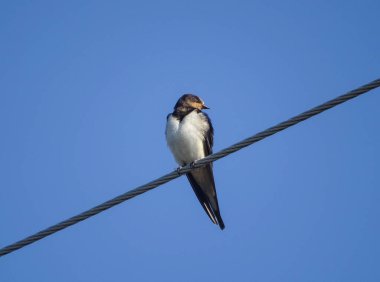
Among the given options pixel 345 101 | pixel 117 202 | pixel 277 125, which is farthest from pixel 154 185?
pixel 345 101

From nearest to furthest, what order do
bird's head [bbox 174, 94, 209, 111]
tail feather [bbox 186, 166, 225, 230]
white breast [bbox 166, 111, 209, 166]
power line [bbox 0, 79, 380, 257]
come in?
power line [bbox 0, 79, 380, 257]
white breast [bbox 166, 111, 209, 166]
tail feather [bbox 186, 166, 225, 230]
bird's head [bbox 174, 94, 209, 111]

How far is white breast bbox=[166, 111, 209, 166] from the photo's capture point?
6.57m

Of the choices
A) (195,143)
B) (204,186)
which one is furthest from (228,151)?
(204,186)

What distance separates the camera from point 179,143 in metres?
6.59

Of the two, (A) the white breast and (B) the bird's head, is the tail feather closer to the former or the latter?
(A) the white breast

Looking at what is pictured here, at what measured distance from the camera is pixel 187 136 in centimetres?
656

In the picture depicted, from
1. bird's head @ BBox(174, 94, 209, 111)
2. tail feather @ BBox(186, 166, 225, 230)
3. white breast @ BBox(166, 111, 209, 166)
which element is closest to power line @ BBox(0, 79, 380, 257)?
white breast @ BBox(166, 111, 209, 166)

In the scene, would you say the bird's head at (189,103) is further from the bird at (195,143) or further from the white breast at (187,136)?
the white breast at (187,136)

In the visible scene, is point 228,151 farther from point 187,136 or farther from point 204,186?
point 204,186

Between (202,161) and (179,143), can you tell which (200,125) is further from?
(202,161)

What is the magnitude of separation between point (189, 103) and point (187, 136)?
72cm

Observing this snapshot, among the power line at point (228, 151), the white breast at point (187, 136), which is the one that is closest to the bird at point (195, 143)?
the white breast at point (187, 136)

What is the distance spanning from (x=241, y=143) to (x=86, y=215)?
104 cm

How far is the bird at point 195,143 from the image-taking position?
21.7 feet
